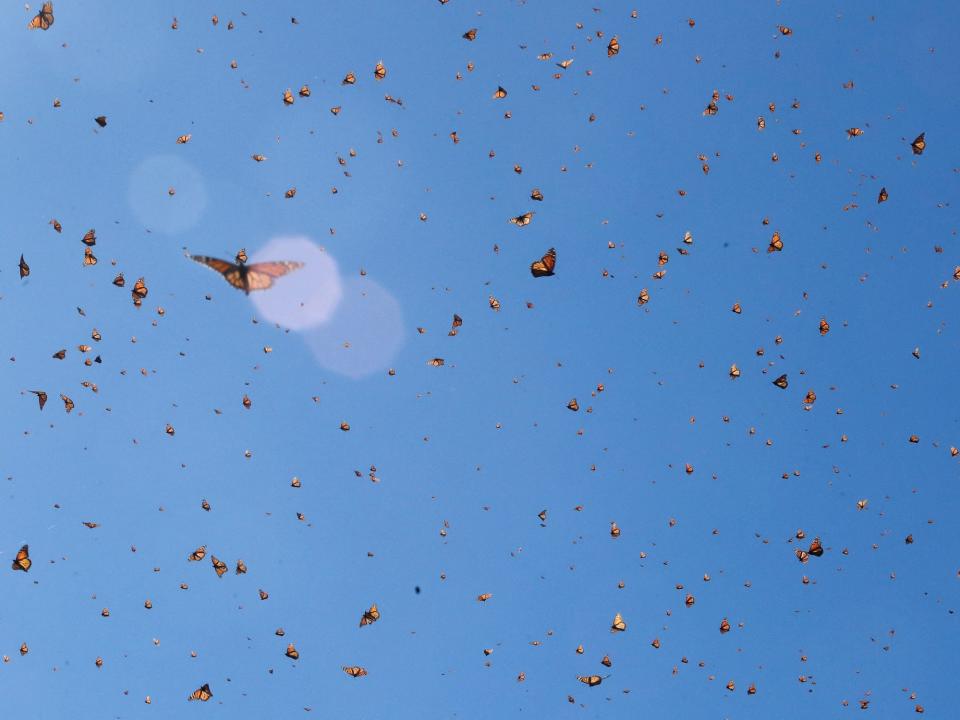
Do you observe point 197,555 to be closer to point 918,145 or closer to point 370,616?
point 370,616

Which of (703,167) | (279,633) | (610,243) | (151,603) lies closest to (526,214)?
(610,243)

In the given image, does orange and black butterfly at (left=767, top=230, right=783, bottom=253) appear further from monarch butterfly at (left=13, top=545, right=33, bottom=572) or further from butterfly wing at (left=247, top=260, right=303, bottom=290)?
monarch butterfly at (left=13, top=545, right=33, bottom=572)

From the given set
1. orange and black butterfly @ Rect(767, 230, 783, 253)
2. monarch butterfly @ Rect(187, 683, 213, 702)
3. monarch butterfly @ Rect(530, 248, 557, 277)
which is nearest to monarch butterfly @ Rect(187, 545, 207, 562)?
monarch butterfly @ Rect(187, 683, 213, 702)

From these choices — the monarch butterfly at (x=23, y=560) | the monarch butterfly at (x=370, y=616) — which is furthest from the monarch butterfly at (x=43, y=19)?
the monarch butterfly at (x=370, y=616)

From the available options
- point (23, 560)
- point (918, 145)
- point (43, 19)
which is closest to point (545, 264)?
point (918, 145)

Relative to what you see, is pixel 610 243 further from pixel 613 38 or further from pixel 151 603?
pixel 151 603
